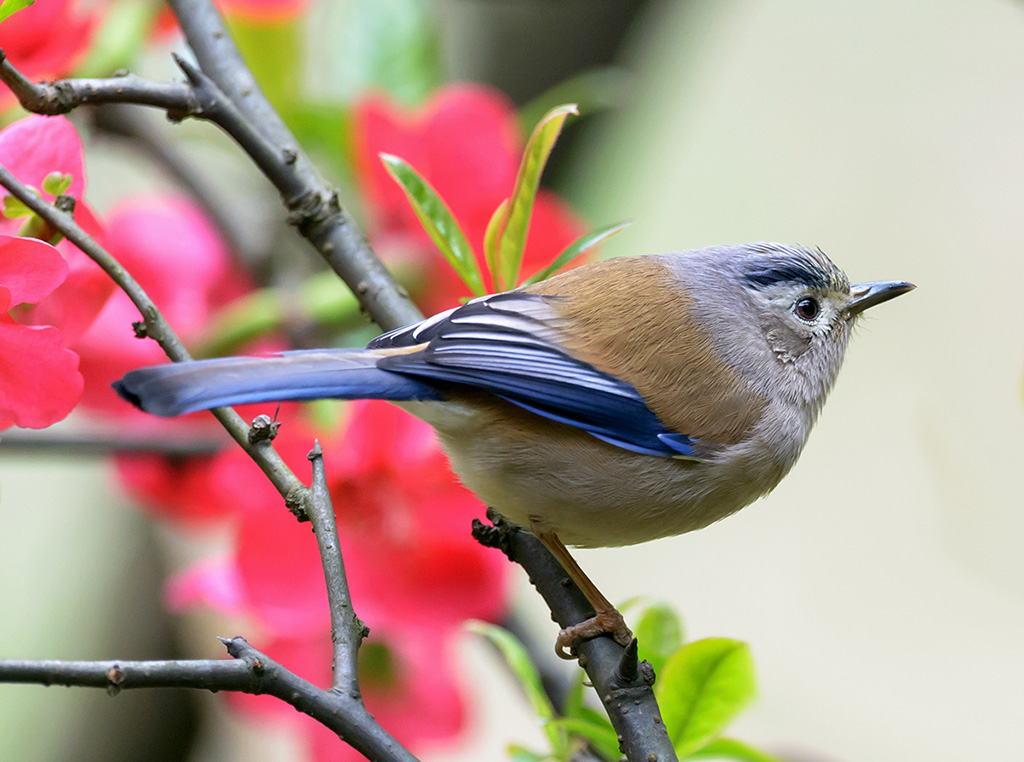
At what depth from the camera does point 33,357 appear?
780 mm

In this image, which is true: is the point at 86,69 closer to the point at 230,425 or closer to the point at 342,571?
the point at 230,425

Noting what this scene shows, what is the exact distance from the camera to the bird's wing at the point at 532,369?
1.16 meters

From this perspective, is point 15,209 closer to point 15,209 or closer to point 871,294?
point 15,209

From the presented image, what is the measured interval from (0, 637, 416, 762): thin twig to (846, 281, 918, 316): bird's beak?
1051 millimetres

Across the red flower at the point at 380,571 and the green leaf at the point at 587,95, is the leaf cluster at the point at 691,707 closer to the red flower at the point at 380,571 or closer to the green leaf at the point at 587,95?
the red flower at the point at 380,571

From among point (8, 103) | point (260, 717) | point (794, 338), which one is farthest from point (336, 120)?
point (260, 717)

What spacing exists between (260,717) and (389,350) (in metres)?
0.81

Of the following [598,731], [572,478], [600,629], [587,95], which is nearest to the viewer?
[598,731]

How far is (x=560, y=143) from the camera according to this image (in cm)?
276

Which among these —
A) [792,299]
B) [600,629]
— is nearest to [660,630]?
[600,629]

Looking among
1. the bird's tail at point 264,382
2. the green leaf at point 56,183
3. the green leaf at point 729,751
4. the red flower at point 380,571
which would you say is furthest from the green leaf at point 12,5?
the green leaf at point 729,751

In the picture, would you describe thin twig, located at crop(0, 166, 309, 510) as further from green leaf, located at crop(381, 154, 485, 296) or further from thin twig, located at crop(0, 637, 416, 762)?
green leaf, located at crop(381, 154, 485, 296)

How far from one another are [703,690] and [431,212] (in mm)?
630

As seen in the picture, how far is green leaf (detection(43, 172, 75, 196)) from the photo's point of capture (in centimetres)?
86
